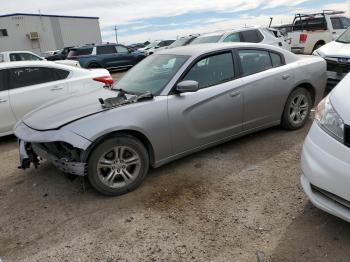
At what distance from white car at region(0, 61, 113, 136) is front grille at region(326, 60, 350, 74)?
184 inches

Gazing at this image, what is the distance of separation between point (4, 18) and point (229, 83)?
41203mm

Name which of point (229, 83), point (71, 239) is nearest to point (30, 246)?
point (71, 239)

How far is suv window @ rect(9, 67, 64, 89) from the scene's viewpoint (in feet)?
20.7

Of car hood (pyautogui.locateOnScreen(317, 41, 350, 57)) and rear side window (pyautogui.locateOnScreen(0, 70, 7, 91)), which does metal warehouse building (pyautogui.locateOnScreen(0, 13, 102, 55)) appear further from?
car hood (pyautogui.locateOnScreen(317, 41, 350, 57))

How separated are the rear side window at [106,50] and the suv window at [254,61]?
46.8 ft

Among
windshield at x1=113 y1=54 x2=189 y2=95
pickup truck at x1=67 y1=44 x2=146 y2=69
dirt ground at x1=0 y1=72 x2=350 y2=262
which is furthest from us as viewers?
pickup truck at x1=67 y1=44 x2=146 y2=69

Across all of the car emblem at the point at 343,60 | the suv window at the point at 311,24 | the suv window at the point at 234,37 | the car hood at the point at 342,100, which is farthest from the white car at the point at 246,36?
the car hood at the point at 342,100

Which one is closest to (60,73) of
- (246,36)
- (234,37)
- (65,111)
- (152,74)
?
(152,74)

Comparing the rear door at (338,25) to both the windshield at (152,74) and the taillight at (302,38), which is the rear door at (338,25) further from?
the windshield at (152,74)

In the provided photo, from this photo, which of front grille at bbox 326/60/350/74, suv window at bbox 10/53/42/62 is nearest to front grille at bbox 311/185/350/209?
front grille at bbox 326/60/350/74

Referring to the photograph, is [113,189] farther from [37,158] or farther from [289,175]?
[289,175]

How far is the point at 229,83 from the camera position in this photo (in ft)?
15.0

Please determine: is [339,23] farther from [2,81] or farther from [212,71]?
[2,81]

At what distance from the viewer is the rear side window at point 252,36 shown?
11.3 m
